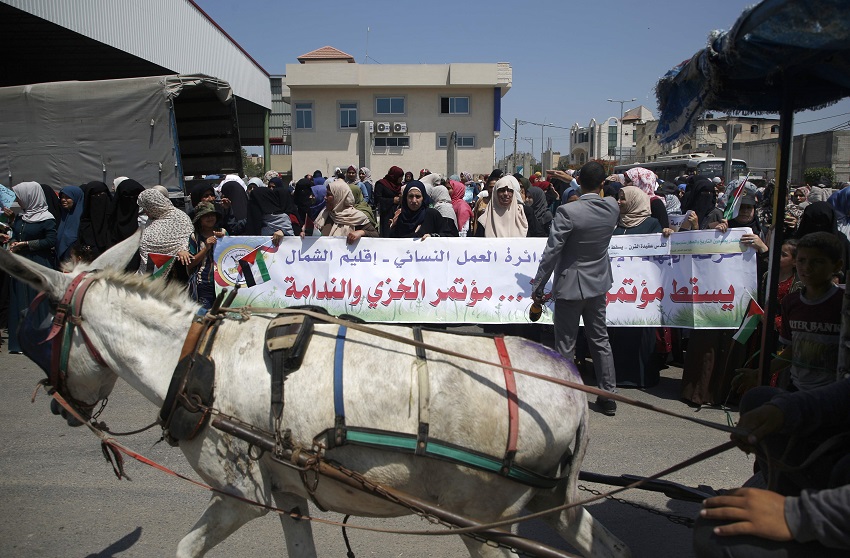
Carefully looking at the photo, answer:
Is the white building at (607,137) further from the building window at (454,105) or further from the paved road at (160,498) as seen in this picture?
the paved road at (160,498)

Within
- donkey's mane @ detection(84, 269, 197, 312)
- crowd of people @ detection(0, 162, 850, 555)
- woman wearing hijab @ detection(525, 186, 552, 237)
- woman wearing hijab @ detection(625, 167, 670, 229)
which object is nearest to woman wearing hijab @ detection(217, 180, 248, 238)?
crowd of people @ detection(0, 162, 850, 555)

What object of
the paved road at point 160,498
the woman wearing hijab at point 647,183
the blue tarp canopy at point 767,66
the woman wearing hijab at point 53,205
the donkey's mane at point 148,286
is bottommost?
the paved road at point 160,498

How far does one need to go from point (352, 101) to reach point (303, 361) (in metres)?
46.4

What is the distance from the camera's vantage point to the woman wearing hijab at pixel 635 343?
22.2ft

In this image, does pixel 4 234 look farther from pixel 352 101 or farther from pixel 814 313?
pixel 352 101

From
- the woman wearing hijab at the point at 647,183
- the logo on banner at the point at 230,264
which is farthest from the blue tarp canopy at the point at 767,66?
the logo on banner at the point at 230,264

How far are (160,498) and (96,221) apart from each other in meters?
5.21

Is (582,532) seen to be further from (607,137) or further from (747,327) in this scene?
(607,137)

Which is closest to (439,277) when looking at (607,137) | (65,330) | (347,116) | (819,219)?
(819,219)

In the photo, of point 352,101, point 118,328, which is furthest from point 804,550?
point 352,101

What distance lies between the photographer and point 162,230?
6.46 m

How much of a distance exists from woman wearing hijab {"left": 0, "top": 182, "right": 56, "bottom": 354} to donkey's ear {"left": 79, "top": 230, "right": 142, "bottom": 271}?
18.8 ft

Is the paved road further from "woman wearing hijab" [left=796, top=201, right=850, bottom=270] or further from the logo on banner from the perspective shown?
"woman wearing hijab" [left=796, top=201, right=850, bottom=270]

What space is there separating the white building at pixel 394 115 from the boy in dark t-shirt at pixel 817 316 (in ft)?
142
